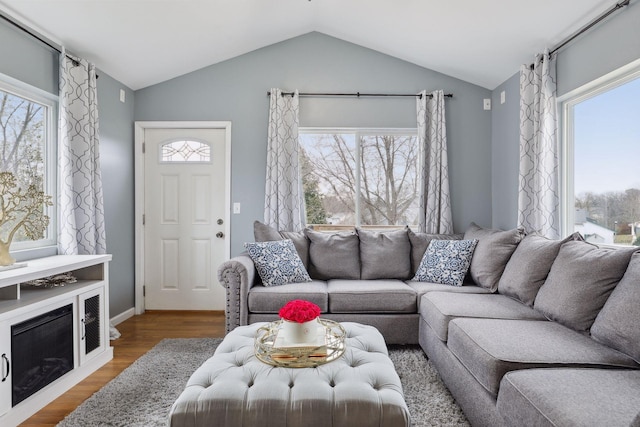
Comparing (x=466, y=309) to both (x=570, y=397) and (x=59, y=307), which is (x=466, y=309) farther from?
(x=59, y=307)

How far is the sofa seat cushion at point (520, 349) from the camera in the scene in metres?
1.54

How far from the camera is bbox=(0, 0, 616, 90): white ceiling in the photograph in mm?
2605

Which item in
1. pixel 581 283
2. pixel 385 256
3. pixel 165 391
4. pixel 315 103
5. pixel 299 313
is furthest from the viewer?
pixel 315 103

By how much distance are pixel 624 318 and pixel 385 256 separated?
6.27 ft

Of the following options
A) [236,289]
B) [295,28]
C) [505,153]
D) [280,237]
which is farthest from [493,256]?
[295,28]

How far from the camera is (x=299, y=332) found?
5.84ft

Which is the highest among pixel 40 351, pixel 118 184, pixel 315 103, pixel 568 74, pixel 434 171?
pixel 315 103

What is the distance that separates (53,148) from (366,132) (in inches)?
108

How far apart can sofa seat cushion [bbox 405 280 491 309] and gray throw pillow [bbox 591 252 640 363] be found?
43.7 inches

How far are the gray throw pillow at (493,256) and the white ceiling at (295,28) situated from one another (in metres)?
1.50

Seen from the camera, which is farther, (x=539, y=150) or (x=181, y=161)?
(x=181, y=161)

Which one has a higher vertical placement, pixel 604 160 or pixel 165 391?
pixel 604 160

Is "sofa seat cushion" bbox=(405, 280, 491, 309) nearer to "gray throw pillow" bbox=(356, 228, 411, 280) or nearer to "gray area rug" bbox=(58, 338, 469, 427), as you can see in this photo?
"gray throw pillow" bbox=(356, 228, 411, 280)

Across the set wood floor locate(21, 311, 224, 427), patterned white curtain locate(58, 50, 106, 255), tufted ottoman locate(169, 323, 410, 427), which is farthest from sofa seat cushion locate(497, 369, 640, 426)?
patterned white curtain locate(58, 50, 106, 255)
